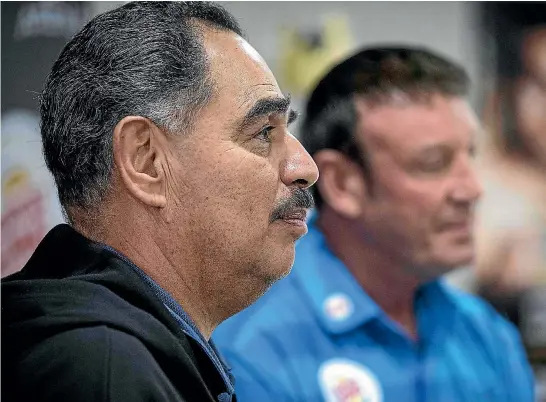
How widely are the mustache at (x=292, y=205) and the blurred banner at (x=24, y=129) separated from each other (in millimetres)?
534

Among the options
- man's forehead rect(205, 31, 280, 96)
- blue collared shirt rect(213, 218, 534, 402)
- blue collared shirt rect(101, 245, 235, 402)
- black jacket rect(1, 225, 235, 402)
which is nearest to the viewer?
black jacket rect(1, 225, 235, 402)

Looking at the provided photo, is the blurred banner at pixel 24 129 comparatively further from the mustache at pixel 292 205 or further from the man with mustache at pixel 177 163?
the mustache at pixel 292 205

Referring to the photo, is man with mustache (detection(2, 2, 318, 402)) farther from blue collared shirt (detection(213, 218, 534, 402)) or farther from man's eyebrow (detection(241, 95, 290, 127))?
blue collared shirt (detection(213, 218, 534, 402))

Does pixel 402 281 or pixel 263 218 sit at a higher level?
pixel 263 218

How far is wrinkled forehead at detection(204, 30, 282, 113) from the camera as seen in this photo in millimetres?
1041

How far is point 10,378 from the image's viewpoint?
780 mm

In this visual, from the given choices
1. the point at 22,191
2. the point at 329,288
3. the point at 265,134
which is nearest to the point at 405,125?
the point at 329,288

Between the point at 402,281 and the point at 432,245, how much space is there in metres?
0.09

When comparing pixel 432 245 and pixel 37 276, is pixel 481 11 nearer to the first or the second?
pixel 432 245

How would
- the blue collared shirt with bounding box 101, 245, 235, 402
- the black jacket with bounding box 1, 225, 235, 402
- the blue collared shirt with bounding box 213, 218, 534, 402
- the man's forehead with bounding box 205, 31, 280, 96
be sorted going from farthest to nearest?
1. the blue collared shirt with bounding box 213, 218, 534, 402
2. the man's forehead with bounding box 205, 31, 280, 96
3. the blue collared shirt with bounding box 101, 245, 235, 402
4. the black jacket with bounding box 1, 225, 235, 402

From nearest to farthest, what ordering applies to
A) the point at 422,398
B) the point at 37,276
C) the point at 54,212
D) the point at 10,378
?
the point at 10,378 → the point at 37,276 → the point at 54,212 → the point at 422,398

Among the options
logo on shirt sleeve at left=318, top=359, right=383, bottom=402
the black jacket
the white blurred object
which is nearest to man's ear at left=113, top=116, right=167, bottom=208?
the black jacket

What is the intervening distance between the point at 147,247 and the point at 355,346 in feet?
2.32

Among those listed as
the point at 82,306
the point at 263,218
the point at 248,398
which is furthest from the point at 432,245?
the point at 82,306
